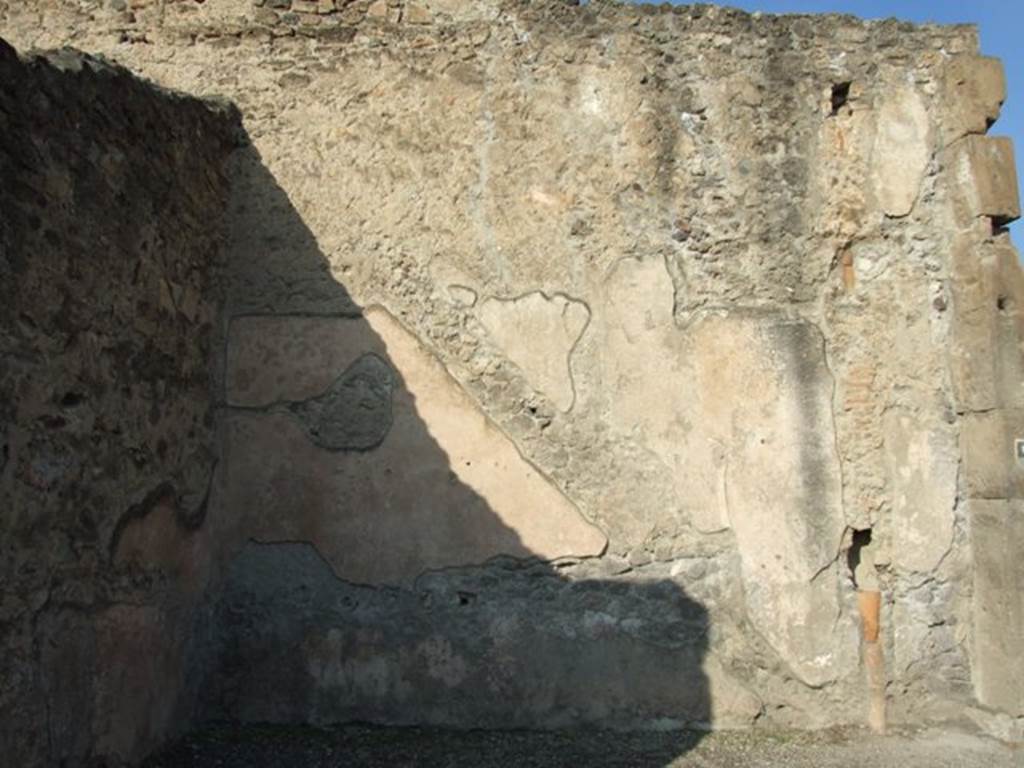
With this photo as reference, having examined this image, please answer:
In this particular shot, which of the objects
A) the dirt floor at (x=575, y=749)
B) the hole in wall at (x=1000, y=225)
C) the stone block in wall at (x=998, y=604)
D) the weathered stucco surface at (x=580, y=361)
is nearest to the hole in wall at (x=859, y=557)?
the weathered stucco surface at (x=580, y=361)

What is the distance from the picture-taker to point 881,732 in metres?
3.35

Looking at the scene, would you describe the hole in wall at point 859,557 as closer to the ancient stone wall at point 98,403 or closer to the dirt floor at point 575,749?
the dirt floor at point 575,749

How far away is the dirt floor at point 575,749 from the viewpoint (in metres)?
3.00

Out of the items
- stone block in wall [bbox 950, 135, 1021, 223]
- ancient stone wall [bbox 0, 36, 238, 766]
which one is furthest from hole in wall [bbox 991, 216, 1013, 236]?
ancient stone wall [bbox 0, 36, 238, 766]

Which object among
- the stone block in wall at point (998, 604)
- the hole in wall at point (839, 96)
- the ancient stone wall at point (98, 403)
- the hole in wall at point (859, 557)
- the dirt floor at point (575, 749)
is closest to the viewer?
the ancient stone wall at point (98, 403)

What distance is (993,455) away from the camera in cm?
341

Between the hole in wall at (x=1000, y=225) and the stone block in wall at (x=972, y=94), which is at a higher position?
the stone block in wall at (x=972, y=94)

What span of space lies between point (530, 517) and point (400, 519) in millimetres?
554

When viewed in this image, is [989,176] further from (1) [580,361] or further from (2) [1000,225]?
(1) [580,361]

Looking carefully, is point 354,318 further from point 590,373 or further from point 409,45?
point 409,45

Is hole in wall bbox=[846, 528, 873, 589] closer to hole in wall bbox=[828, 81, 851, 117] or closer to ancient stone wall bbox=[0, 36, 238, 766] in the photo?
hole in wall bbox=[828, 81, 851, 117]

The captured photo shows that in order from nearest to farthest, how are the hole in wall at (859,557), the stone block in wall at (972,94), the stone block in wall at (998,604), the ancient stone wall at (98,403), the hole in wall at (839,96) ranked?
1. the ancient stone wall at (98,403)
2. the stone block in wall at (998,604)
3. the hole in wall at (859,557)
4. the stone block in wall at (972,94)
5. the hole in wall at (839,96)

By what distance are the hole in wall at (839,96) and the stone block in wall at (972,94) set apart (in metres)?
0.43

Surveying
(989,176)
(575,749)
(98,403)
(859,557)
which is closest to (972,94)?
(989,176)
